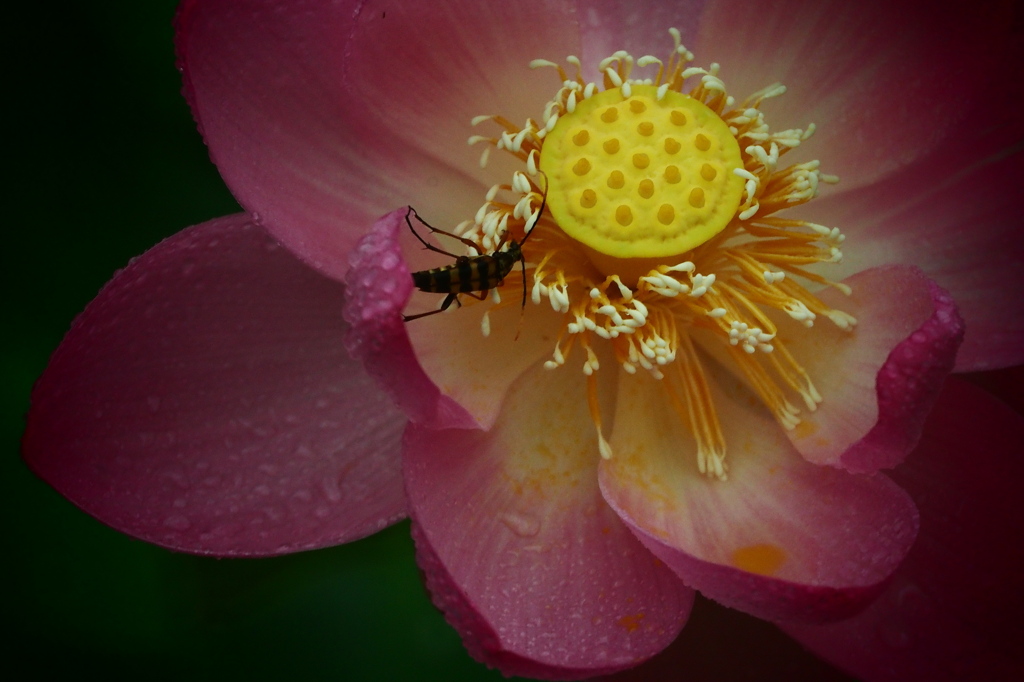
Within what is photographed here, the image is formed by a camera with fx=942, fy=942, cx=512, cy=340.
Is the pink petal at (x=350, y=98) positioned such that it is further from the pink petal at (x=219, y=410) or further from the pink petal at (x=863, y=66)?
the pink petal at (x=863, y=66)

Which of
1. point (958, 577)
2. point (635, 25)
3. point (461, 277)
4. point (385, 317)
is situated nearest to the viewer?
point (385, 317)

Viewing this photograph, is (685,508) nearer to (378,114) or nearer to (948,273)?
(948,273)

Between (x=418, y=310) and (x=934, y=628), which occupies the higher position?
(x=418, y=310)

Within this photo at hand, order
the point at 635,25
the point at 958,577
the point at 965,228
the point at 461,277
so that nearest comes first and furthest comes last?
the point at 461,277 < the point at 958,577 < the point at 965,228 < the point at 635,25

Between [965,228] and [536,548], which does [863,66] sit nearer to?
[965,228]

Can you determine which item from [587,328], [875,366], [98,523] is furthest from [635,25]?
[98,523]

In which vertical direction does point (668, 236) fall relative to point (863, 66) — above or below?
below

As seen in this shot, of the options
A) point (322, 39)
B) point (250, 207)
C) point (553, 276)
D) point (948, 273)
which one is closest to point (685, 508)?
point (553, 276)
